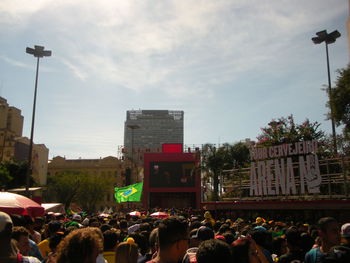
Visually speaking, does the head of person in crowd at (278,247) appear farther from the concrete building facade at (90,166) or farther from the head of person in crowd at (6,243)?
the concrete building facade at (90,166)

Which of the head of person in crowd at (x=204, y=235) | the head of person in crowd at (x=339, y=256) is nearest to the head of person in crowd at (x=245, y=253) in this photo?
the head of person in crowd at (x=339, y=256)

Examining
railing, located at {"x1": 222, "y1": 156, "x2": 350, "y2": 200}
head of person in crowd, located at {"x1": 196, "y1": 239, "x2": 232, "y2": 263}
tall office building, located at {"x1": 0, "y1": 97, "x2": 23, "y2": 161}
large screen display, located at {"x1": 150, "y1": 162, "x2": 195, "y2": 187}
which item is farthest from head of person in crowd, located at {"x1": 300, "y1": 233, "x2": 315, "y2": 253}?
tall office building, located at {"x1": 0, "y1": 97, "x2": 23, "y2": 161}

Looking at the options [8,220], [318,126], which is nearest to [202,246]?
[8,220]

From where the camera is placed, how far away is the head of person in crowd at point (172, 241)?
3117mm

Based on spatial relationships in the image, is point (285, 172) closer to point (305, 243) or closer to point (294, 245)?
point (305, 243)

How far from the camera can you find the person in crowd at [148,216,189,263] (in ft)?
10.2

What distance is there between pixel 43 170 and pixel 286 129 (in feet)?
211

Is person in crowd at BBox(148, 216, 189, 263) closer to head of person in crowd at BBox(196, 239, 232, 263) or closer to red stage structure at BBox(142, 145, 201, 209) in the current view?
head of person in crowd at BBox(196, 239, 232, 263)

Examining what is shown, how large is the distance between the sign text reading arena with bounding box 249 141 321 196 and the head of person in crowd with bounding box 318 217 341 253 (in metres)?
11.0

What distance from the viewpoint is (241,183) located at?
18.8m

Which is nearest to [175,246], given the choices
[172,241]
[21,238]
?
[172,241]

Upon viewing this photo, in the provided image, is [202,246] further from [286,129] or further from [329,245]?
[286,129]

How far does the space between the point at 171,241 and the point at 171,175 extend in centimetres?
4675

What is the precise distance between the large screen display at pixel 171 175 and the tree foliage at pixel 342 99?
105 feet
